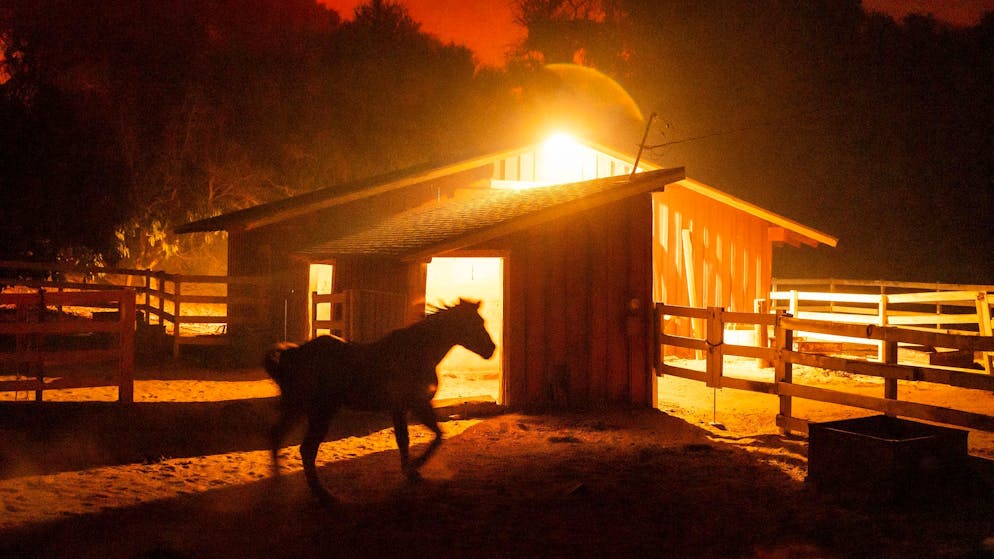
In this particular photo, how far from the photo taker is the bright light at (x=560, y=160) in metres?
20.2

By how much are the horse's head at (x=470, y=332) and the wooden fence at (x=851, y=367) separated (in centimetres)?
380

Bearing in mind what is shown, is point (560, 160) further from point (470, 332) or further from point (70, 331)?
point (470, 332)

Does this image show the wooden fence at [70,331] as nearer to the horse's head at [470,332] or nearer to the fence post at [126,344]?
the fence post at [126,344]

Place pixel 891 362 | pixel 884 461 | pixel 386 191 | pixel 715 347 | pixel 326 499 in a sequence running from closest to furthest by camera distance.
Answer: pixel 884 461, pixel 326 499, pixel 891 362, pixel 715 347, pixel 386 191

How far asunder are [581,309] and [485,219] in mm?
1995

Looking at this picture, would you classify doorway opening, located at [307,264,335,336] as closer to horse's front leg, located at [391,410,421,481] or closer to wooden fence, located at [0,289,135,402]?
wooden fence, located at [0,289,135,402]

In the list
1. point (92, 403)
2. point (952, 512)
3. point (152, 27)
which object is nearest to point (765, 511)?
point (952, 512)

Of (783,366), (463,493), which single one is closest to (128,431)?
(463,493)

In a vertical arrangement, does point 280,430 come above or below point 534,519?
above

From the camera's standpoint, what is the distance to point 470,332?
862cm

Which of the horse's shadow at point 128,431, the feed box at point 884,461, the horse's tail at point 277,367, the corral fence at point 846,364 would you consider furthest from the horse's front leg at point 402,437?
the corral fence at point 846,364

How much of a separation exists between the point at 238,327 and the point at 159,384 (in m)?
3.81

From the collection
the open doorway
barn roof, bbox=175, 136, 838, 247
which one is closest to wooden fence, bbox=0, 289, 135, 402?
barn roof, bbox=175, 136, 838, 247

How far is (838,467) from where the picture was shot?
7.39 meters
